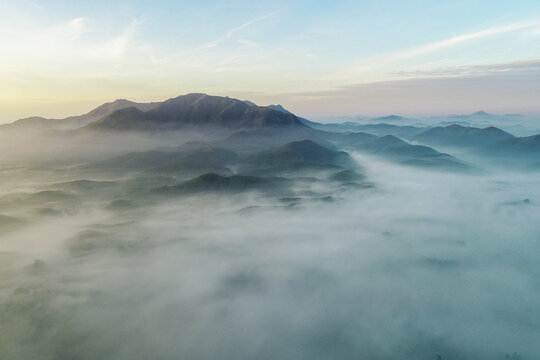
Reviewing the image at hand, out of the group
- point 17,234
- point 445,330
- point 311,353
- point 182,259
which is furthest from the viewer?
point 17,234

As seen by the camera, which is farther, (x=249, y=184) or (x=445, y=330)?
(x=249, y=184)

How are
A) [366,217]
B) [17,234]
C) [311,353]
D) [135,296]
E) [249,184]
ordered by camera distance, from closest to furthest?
[311,353] → [135,296] → [17,234] → [366,217] → [249,184]

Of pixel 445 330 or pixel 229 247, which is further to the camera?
pixel 229 247

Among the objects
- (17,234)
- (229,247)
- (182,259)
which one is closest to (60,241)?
(17,234)

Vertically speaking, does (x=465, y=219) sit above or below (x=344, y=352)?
below

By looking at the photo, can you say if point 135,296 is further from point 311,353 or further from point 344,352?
point 344,352

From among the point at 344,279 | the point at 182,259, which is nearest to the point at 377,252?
the point at 344,279

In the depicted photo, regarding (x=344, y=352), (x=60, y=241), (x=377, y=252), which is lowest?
(x=377, y=252)

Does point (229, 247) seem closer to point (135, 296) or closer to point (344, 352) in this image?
point (135, 296)

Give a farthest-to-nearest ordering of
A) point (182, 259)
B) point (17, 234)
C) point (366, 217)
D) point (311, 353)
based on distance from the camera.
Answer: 1. point (366, 217)
2. point (17, 234)
3. point (182, 259)
4. point (311, 353)
